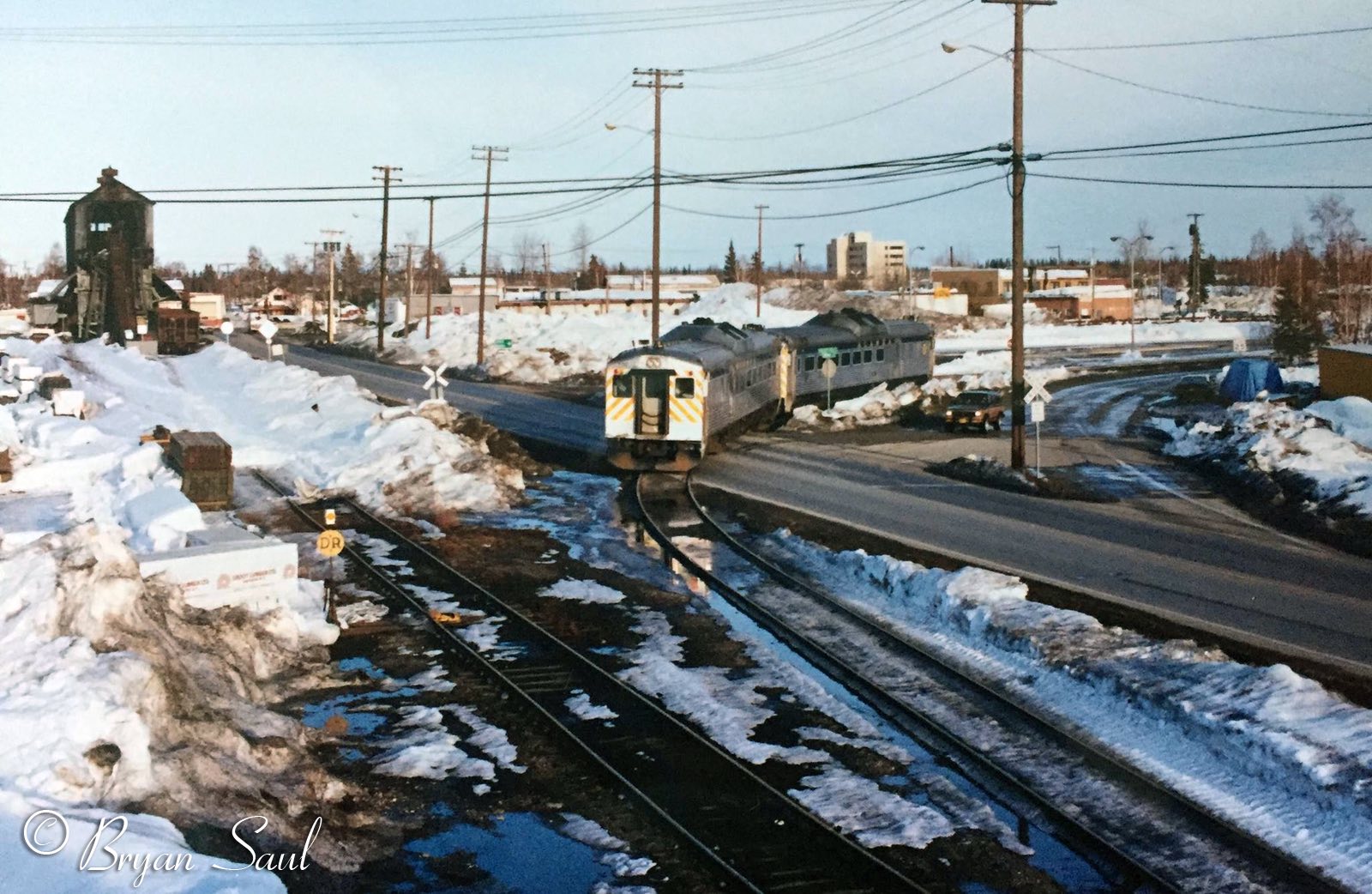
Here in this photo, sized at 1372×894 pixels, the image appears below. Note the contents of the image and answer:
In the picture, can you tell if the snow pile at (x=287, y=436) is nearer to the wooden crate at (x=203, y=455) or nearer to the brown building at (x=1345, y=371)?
the wooden crate at (x=203, y=455)

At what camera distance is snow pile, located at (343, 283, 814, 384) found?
61.9m

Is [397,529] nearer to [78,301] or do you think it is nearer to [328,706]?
[328,706]

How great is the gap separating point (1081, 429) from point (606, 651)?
29332 millimetres

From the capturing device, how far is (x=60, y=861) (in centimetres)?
756

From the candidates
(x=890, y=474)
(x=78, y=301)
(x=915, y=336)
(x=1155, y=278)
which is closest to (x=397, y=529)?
(x=890, y=474)

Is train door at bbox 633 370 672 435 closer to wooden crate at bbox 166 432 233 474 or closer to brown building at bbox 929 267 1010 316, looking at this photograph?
wooden crate at bbox 166 432 233 474

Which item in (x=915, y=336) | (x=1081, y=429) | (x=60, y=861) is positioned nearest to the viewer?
(x=60, y=861)

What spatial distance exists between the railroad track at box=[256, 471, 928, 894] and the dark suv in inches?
992

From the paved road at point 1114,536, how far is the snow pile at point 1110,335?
53.9 meters

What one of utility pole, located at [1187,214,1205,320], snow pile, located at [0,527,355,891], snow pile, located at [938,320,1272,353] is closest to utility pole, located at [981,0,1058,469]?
snow pile, located at [0,527,355,891]

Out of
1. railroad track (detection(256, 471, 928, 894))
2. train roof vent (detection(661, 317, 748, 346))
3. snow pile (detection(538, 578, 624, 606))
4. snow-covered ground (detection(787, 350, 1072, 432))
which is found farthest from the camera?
snow-covered ground (detection(787, 350, 1072, 432))

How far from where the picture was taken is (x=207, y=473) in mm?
24094

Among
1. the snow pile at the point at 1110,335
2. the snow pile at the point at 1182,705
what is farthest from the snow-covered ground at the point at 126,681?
the snow pile at the point at 1110,335

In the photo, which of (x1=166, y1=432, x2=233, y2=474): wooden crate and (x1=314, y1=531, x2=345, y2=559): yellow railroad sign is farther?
(x1=166, y1=432, x2=233, y2=474): wooden crate
